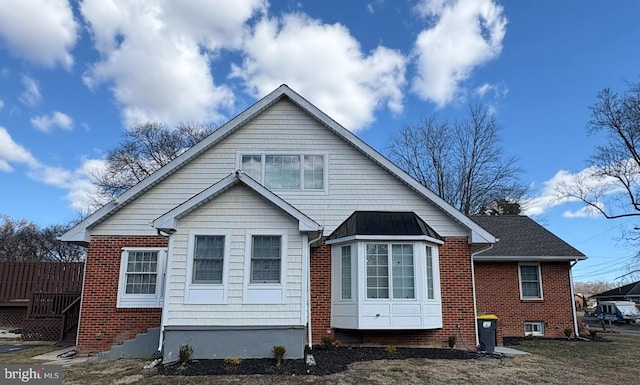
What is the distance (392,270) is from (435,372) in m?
3.03

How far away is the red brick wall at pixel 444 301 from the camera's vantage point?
11609 mm

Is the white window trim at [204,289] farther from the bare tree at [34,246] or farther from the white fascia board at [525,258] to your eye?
the bare tree at [34,246]

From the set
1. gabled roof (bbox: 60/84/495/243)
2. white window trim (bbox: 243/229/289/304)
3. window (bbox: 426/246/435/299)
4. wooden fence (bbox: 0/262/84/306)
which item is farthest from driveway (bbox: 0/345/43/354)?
window (bbox: 426/246/435/299)

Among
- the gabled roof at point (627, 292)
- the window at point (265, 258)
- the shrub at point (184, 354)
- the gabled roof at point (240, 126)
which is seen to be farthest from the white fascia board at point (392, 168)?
the gabled roof at point (627, 292)

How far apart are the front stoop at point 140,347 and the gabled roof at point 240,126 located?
3091 mm

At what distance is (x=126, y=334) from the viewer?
37.0 ft

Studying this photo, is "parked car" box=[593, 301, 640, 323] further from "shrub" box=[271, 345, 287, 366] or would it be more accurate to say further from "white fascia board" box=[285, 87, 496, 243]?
"shrub" box=[271, 345, 287, 366]

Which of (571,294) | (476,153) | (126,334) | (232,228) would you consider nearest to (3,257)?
(126,334)

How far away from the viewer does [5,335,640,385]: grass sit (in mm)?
7914

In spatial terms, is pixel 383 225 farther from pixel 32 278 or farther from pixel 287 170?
pixel 32 278

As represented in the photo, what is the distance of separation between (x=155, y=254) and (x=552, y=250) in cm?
1355

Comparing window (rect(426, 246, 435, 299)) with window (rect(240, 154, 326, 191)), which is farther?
window (rect(240, 154, 326, 191))

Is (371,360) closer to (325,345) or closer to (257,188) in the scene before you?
(325,345)

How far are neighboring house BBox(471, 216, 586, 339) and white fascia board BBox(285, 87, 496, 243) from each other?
3.74 metres
